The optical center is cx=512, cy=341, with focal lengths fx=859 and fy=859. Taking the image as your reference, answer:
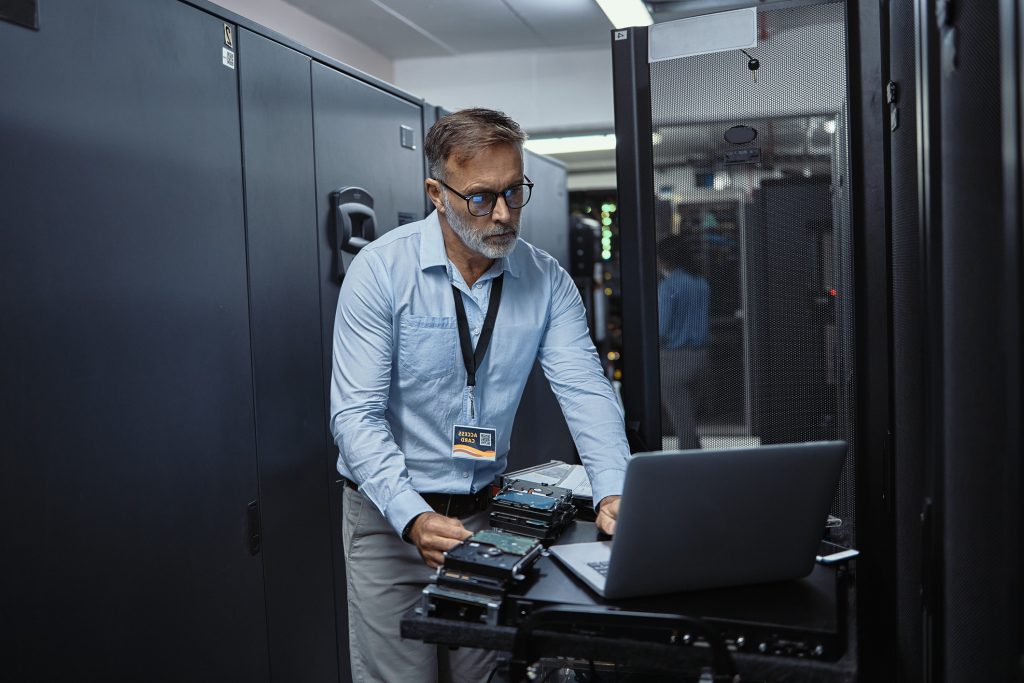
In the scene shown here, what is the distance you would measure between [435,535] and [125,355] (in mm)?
779

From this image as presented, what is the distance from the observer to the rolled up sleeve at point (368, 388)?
1.53m

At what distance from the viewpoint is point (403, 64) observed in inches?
255

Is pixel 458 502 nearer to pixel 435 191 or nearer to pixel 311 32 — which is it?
pixel 435 191

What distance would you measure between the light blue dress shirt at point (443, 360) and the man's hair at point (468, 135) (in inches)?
6.2

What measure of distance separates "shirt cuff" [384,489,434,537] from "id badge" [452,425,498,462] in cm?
23

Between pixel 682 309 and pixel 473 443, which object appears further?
pixel 682 309

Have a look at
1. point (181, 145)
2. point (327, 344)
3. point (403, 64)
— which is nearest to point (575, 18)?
point (403, 64)

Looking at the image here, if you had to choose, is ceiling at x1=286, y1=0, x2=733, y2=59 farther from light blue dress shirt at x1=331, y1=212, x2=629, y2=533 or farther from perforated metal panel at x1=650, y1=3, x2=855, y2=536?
light blue dress shirt at x1=331, y1=212, x2=629, y2=533

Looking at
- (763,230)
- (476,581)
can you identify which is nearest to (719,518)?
(476,581)

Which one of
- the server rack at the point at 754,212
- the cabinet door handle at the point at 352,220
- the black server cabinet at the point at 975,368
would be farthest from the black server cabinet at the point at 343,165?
the black server cabinet at the point at 975,368

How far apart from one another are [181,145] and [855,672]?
1.64 meters

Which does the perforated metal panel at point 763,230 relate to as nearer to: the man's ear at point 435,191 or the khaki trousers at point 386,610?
the man's ear at point 435,191

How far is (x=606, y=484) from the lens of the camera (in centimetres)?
161

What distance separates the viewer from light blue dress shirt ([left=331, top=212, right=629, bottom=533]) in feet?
5.51
